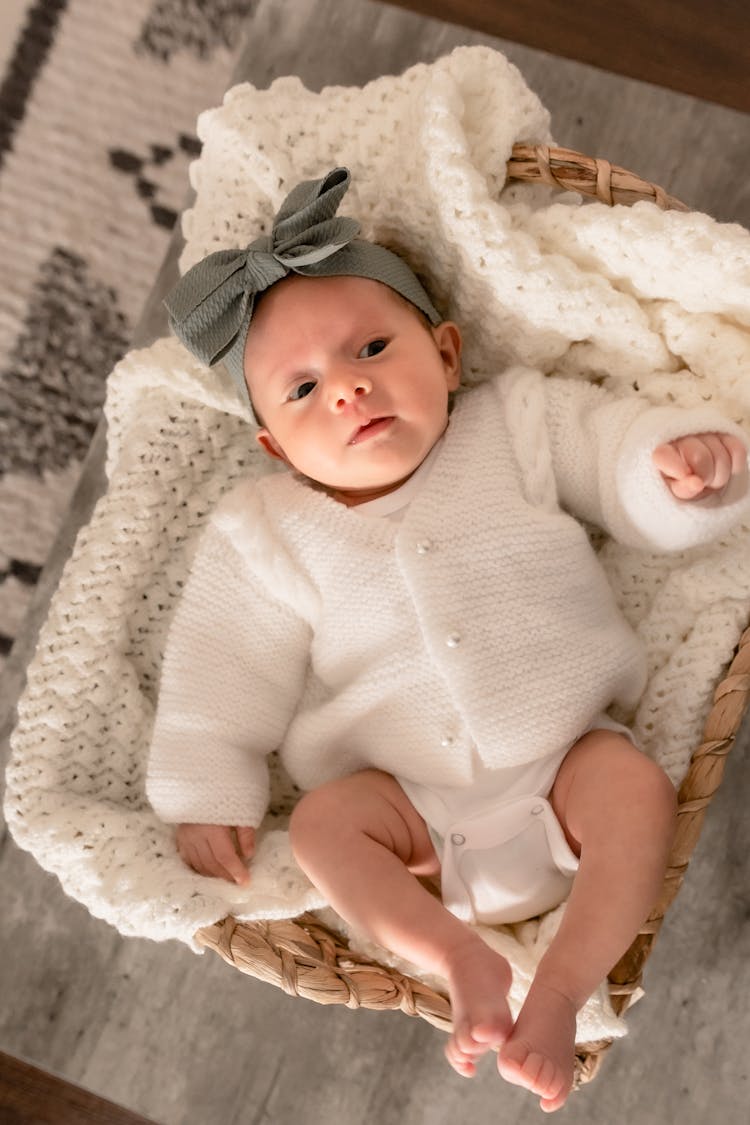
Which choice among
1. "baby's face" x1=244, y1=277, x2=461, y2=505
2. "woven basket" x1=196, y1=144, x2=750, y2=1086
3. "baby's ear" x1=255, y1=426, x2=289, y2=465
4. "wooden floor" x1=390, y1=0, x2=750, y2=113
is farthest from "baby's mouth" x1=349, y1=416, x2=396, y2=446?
"wooden floor" x1=390, y1=0, x2=750, y2=113

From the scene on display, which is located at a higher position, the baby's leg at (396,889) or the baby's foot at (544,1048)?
the baby's foot at (544,1048)

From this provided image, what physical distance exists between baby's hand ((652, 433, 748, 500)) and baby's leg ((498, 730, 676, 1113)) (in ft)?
0.93

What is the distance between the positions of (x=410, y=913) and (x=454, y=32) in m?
1.26

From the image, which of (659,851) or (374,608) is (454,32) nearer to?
(374,608)

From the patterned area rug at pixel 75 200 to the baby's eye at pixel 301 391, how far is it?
541mm

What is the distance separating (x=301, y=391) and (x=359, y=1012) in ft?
2.73

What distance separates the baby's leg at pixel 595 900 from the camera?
965 millimetres

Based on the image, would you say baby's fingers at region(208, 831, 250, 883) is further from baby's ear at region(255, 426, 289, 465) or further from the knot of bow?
the knot of bow

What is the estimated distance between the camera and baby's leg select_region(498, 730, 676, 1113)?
3.17ft

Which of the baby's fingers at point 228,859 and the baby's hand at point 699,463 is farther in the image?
the baby's fingers at point 228,859

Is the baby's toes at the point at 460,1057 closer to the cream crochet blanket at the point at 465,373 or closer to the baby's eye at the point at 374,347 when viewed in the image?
the cream crochet blanket at the point at 465,373

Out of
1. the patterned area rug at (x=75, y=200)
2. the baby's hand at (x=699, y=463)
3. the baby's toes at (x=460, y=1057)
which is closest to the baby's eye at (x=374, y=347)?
the baby's hand at (x=699, y=463)

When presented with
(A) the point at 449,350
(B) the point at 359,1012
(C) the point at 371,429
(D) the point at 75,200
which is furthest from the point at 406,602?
(D) the point at 75,200

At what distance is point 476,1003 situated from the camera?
99 centimetres
